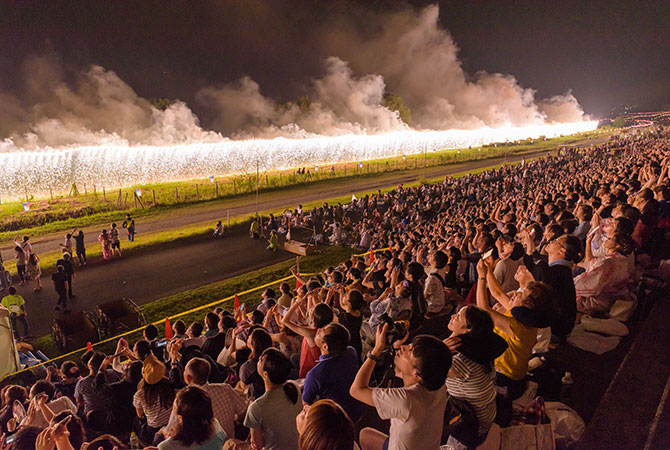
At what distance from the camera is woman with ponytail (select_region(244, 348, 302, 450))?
2992mm

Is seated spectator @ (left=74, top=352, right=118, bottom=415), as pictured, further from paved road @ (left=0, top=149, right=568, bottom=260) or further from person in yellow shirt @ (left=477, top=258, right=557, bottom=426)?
paved road @ (left=0, top=149, right=568, bottom=260)

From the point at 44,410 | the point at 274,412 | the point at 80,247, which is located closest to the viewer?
the point at 274,412

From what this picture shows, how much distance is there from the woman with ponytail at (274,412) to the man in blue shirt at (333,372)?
171mm

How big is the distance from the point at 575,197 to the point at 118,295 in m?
17.3

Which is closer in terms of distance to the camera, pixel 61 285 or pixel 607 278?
pixel 607 278

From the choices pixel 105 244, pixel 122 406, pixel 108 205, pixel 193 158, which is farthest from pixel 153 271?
pixel 193 158

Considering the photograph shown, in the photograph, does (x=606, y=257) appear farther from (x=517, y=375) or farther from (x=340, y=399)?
(x=340, y=399)

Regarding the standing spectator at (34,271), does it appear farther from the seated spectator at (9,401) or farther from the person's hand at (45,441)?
the person's hand at (45,441)

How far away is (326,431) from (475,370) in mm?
1381

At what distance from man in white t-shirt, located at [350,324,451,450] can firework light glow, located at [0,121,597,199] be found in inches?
1734

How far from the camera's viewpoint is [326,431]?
210cm

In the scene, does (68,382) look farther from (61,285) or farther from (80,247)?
(80,247)

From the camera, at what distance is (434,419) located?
2598 millimetres

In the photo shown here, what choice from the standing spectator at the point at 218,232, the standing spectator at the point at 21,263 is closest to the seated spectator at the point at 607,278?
the standing spectator at the point at 21,263
